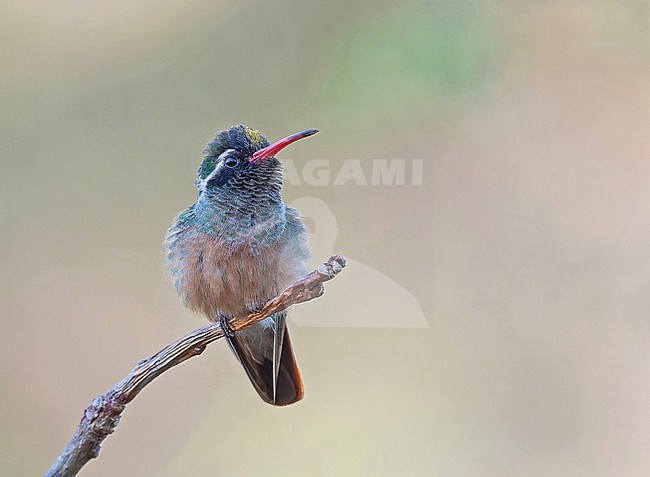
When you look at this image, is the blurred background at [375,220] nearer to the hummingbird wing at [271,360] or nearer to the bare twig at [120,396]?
the hummingbird wing at [271,360]

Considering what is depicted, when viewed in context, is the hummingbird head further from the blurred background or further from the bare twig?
the blurred background

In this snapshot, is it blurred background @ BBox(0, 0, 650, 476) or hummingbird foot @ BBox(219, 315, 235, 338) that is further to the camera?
blurred background @ BBox(0, 0, 650, 476)

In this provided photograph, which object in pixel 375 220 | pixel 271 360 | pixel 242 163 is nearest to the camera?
pixel 242 163

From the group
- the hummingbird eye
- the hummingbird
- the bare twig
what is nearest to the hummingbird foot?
the hummingbird

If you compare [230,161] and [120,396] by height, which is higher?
[230,161]

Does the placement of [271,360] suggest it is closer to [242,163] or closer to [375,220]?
[242,163]

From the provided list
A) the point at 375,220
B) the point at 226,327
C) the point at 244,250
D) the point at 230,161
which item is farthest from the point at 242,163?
the point at 375,220

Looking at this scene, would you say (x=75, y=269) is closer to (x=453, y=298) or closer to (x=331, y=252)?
(x=331, y=252)
